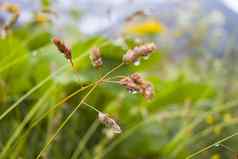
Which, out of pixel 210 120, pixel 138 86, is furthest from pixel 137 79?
pixel 210 120

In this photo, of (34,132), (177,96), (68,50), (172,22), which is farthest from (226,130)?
(172,22)

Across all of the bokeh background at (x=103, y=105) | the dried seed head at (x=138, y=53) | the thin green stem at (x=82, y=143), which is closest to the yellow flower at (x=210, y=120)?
the bokeh background at (x=103, y=105)

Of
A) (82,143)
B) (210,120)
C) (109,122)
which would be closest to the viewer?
(109,122)

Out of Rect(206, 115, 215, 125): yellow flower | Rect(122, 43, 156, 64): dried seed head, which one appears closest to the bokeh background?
Rect(206, 115, 215, 125): yellow flower

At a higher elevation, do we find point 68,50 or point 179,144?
point 179,144

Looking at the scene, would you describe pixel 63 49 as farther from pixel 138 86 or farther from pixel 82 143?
pixel 82 143

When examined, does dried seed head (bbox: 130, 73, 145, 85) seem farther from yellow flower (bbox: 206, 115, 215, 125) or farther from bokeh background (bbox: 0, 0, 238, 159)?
yellow flower (bbox: 206, 115, 215, 125)

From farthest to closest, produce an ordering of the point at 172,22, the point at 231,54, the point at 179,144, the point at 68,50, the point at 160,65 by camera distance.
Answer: the point at 172,22, the point at 160,65, the point at 231,54, the point at 179,144, the point at 68,50

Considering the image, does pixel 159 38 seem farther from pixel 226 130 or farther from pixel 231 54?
pixel 226 130
